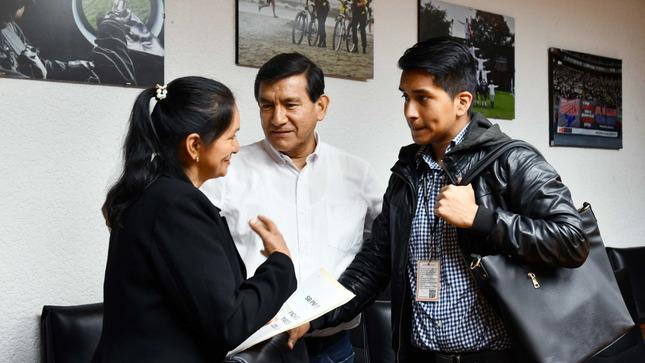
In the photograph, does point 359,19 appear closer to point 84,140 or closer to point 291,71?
point 291,71

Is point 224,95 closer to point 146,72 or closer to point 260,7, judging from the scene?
point 146,72

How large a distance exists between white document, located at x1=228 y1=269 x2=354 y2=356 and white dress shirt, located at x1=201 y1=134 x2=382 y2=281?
0.26 metres

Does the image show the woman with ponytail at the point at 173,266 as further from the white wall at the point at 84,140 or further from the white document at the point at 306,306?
the white wall at the point at 84,140

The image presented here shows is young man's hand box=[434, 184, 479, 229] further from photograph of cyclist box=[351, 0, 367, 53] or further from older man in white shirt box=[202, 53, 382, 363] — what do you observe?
photograph of cyclist box=[351, 0, 367, 53]

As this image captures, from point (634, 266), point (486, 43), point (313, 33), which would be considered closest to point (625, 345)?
point (634, 266)

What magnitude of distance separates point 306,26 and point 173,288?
1.82 m

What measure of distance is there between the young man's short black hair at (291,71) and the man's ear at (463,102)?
1.46 feet

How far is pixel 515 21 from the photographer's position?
3885mm

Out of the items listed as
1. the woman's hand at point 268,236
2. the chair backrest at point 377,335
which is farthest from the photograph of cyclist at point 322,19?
the woman's hand at point 268,236

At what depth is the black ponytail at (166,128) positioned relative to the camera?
1.41m

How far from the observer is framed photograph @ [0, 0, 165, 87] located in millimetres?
2156

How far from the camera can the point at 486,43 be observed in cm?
371

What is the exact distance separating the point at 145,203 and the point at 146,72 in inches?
46.9

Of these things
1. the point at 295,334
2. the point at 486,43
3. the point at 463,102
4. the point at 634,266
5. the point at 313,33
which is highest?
the point at 486,43
